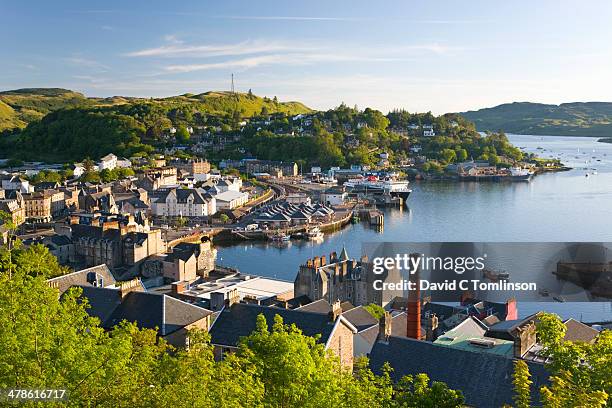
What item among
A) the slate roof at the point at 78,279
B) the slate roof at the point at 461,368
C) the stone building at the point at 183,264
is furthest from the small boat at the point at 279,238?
the slate roof at the point at 461,368

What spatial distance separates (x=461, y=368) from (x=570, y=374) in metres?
3.96

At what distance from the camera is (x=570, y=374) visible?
6.07 meters

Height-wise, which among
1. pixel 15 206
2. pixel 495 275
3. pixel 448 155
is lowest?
pixel 495 275

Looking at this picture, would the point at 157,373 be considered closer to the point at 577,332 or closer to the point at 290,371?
the point at 290,371

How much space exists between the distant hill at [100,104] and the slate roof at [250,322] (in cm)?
9331

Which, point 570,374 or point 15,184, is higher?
point 570,374

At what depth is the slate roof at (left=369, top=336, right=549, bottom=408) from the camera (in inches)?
363

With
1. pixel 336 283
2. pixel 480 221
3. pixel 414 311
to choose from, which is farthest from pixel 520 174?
pixel 414 311

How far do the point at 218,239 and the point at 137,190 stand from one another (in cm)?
1221

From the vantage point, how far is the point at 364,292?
21.0 metres

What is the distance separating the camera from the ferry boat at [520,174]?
240 ft

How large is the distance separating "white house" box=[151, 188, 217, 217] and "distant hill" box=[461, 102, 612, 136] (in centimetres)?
13155

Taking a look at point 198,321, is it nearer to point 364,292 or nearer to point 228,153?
point 364,292

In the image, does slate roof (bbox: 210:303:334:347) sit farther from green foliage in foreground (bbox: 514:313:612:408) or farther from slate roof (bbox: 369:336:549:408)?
green foliage in foreground (bbox: 514:313:612:408)
